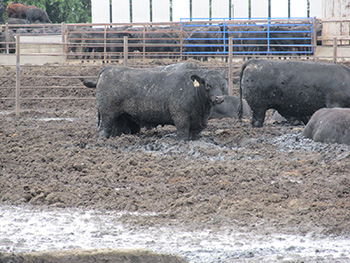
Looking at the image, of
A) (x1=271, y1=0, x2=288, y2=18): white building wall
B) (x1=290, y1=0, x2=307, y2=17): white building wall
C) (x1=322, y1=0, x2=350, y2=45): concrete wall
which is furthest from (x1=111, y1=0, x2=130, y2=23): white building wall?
(x1=322, y1=0, x2=350, y2=45): concrete wall

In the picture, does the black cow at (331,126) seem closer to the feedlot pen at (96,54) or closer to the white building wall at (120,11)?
the feedlot pen at (96,54)

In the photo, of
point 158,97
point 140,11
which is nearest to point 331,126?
point 158,97

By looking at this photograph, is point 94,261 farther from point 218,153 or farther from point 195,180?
point 218,153

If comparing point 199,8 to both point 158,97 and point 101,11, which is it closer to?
point 101,11

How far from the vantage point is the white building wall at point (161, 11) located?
2938 cm

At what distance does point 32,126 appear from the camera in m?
10.0

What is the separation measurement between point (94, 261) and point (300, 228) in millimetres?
1558

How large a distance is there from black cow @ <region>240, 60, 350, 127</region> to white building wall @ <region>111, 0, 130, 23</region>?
20582mm

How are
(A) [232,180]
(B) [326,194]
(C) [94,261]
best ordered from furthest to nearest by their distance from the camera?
(A) [232,180] → (B) [326,194] → (C) [94,261]

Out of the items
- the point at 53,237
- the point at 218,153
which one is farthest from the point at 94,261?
the point at 218,153

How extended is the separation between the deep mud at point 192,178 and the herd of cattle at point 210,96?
0.29 meters

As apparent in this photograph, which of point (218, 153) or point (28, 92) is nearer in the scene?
point (218, 153)

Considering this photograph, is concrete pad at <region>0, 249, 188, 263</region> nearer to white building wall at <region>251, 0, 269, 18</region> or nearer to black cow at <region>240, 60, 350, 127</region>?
black cow at <region>240, 60, 350, 127</region>

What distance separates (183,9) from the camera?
29.5 m
